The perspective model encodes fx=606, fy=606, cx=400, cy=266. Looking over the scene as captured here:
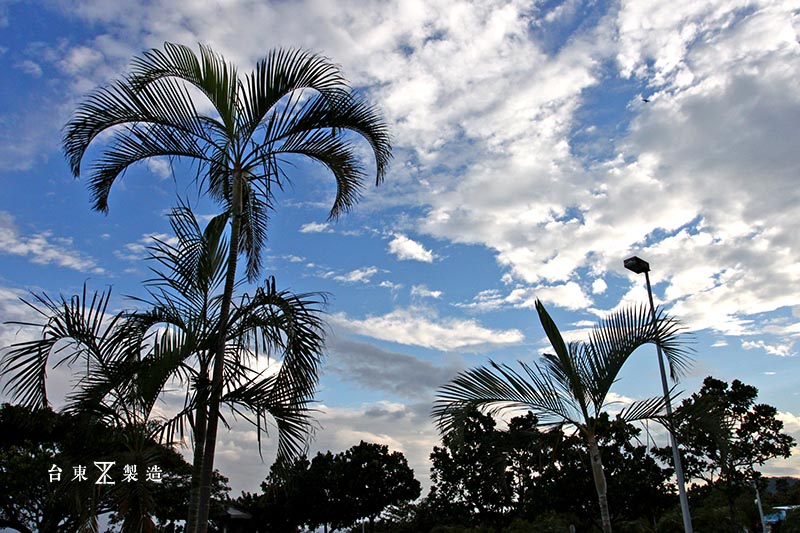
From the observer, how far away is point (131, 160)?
665cm

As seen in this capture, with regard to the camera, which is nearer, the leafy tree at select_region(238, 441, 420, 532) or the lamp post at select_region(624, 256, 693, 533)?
the lamp post at select_region(624, 256, 693, 533)

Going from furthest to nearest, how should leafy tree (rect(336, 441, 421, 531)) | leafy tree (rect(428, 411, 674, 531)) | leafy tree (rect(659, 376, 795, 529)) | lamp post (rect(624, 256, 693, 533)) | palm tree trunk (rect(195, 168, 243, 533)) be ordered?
leafy tree (rect(336, 441, 421, 531)) → leafy tree (rect(428, 411, 674, 531)) → leafy tree (rect(659, 376, 795, 529)) → lamp post (rect(624, 256, 693, 533)) → palm tree trunk (rect(195, 168, 243, 533))

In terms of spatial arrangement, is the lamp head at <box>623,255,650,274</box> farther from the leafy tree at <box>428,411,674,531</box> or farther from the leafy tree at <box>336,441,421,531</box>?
the leafy tree at <box>336,441,421,531</box>

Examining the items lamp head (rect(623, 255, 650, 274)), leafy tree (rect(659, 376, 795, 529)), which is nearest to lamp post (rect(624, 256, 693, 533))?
lamp head (rect(623, 255, 650, 274))

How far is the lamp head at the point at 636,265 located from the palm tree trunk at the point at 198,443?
32.8 feet

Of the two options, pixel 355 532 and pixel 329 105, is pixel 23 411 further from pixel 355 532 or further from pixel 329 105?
pixel 355 532

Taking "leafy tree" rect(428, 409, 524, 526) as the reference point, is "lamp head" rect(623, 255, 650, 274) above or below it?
above

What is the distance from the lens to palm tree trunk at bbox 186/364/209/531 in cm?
523

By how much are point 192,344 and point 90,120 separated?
2.97 meters

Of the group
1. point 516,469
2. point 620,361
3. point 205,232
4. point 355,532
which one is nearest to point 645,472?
point 516,469

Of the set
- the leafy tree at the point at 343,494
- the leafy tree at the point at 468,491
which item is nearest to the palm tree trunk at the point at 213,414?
the leafy tree at the point at 468,491

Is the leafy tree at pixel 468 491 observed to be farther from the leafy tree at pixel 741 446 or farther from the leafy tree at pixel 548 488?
the leafy tree at pixel 741 446

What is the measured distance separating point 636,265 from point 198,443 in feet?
33.7

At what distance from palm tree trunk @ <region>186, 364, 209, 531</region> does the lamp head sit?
10007 mm
